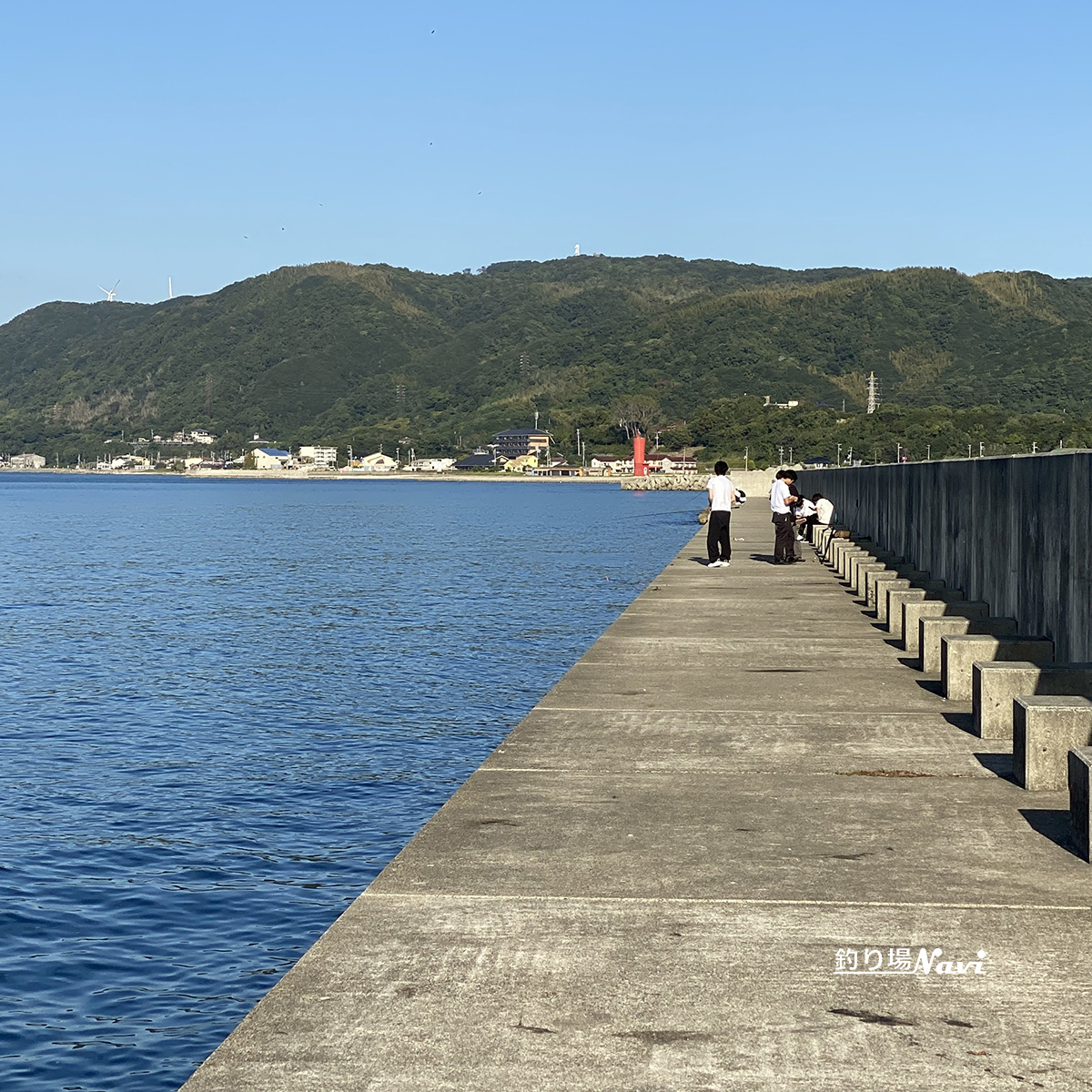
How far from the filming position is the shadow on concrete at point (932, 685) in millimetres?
11805

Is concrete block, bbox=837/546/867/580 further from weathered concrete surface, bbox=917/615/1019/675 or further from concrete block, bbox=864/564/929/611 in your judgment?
weathered concrete surface, bbox=917/615/1019/675

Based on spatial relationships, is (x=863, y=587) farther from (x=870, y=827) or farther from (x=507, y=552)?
(x=507, y=552)

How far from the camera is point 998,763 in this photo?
884 cm

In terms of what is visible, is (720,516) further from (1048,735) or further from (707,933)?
→ (707,933)

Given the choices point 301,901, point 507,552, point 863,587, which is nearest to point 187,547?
point 507,552

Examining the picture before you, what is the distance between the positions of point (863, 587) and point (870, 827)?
13.8 m

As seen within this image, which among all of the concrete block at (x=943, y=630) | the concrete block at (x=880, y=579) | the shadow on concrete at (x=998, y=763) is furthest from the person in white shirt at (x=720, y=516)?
the shadow on concrete at (x=998, y=763)

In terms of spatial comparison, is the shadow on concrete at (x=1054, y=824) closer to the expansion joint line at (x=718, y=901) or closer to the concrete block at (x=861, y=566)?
the expansion joint line at (x=718, y=901)

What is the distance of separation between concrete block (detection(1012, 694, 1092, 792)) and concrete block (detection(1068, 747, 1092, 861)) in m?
0.93

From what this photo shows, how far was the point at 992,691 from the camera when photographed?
9695 millimetres

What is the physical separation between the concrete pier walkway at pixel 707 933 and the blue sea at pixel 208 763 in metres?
1.79

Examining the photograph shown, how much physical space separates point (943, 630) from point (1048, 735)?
520 centimetres

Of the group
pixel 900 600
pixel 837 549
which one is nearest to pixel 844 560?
pixel 837 549

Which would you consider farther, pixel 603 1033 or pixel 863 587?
pixel 863 587
